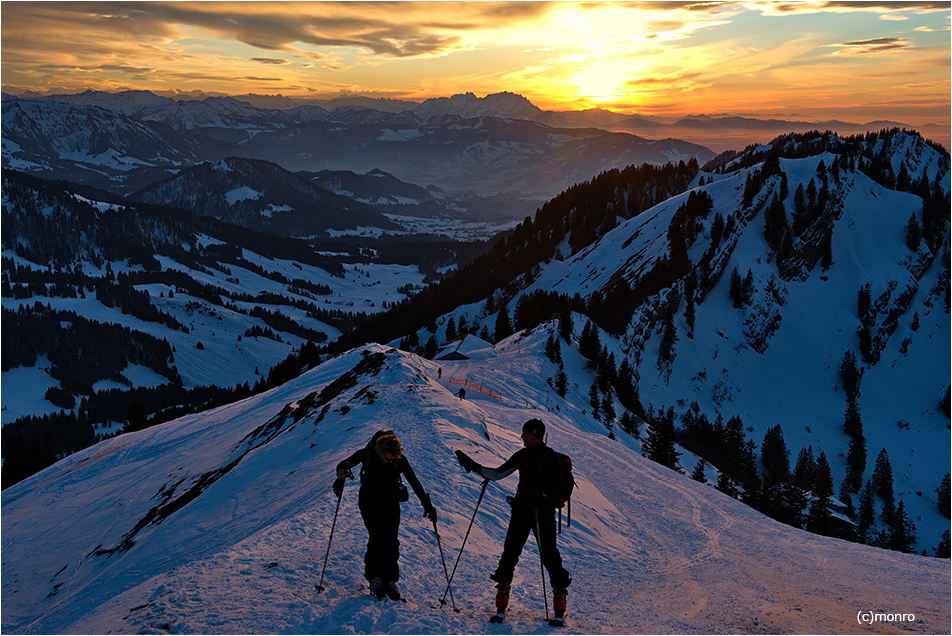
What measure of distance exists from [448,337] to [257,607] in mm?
99740

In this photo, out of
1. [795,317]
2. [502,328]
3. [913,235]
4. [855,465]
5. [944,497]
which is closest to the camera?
[944,497]

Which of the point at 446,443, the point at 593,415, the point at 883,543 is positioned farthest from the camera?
the point at 883,543

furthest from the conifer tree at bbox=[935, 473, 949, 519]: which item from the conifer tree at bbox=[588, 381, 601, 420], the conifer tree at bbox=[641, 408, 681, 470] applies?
the conifer tree at bbox=[588, 381, 601, 420]

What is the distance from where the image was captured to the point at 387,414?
26078 mm

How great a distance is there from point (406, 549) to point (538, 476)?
4606mm

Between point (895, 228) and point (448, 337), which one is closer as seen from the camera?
point (448, 337)

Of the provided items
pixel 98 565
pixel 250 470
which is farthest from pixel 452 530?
pixel 98 565

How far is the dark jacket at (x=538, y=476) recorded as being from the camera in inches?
413

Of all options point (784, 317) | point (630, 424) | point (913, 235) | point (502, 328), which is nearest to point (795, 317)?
point (784, 317)

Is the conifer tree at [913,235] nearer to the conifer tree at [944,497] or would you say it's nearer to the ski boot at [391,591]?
the conifer tree at [944,497]

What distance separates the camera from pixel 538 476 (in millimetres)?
10555

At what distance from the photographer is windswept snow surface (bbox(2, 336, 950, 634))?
10906mm

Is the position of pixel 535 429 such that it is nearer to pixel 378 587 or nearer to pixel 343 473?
pixel 343 473

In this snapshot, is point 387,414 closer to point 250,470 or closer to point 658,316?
point 250,470
